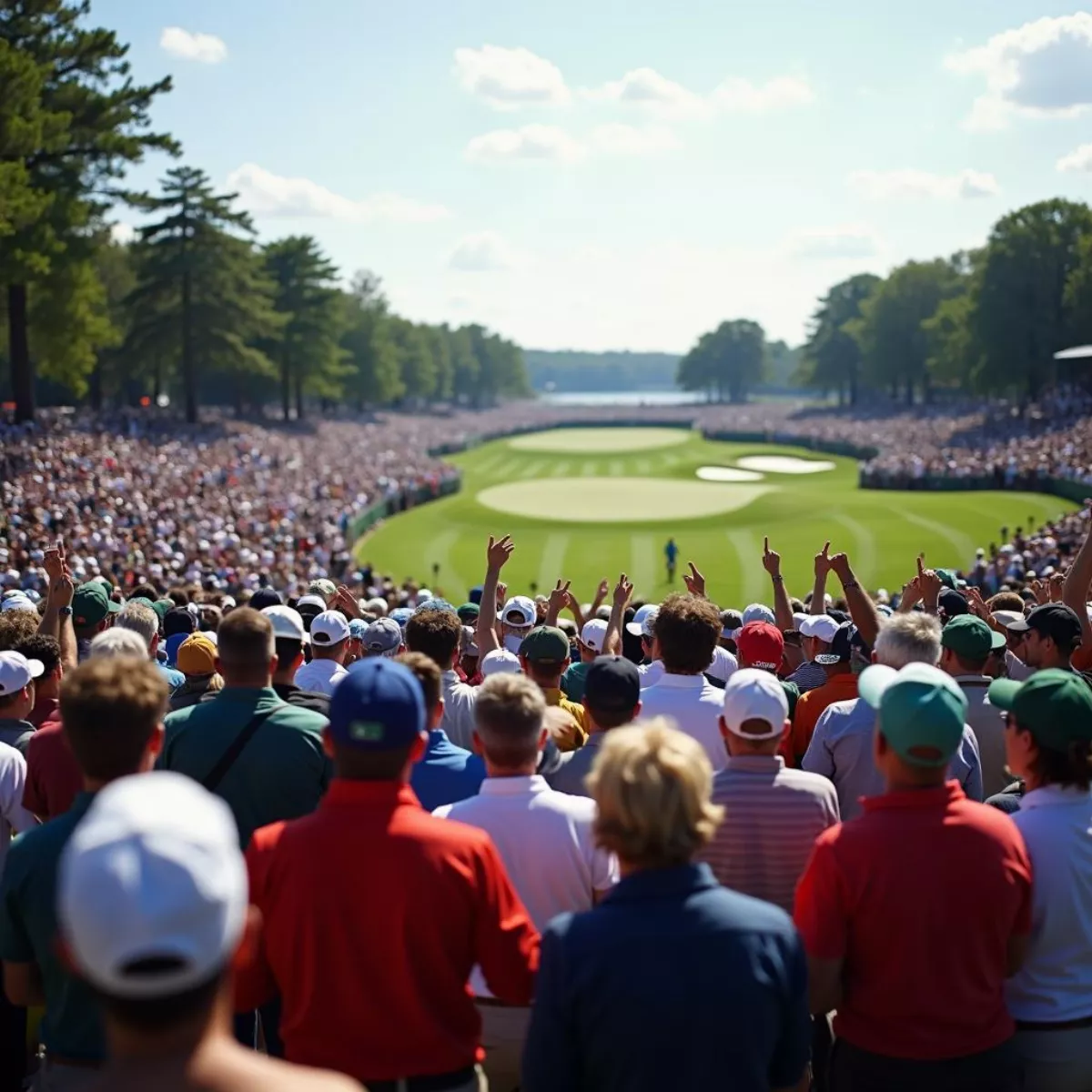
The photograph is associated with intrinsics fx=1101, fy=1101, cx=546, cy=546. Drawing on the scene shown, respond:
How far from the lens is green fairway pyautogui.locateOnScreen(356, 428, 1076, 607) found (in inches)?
1283

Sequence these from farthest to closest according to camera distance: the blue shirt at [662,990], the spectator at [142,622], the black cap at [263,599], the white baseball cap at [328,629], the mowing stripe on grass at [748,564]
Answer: the mowing stripe on grass at [748,564] → the black cap at [263,599] → the spectator at [142,622] → the white baseball cap at [328,629] → the blue shirt at [662,990]

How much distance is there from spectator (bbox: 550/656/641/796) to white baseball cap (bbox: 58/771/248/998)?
305 centimetres

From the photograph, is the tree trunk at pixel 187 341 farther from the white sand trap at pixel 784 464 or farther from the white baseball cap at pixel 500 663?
the white baseball cap at pixel 500 663

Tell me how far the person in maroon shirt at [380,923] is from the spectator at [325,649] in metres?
3.76

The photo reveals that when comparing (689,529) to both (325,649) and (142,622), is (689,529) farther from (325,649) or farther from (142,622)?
(142,622)

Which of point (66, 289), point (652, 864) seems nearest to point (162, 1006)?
point (652, 864)

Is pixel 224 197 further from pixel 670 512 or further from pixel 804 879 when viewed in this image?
pixel 804 879

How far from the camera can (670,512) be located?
4553cm

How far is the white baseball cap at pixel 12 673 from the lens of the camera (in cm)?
565

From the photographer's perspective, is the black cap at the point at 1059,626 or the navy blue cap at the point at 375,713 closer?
the navy blue cap at the point at 375,713

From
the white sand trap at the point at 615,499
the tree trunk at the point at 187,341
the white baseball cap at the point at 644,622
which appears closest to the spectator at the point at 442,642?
the white baseball cap at the point at 644,622

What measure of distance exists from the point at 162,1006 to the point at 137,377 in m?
83.6

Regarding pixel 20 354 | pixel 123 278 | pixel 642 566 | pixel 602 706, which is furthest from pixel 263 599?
pixel 123 278

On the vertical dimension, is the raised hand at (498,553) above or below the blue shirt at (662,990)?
above
